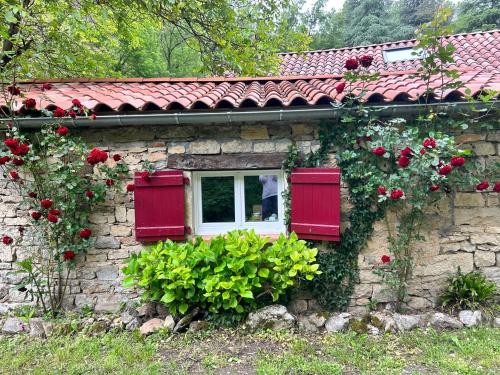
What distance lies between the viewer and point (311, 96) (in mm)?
3721

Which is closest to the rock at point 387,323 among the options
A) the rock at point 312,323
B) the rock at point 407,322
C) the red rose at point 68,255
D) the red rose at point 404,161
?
the rock at point 407,322

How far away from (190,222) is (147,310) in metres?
1.10

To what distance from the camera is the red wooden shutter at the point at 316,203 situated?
366 cm

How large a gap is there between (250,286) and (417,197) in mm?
2062

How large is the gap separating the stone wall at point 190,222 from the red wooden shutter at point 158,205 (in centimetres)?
16

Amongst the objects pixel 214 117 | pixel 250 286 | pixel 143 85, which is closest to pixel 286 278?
pixel 250 286

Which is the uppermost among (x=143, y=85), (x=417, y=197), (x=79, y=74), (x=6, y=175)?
(x=79, y=74)

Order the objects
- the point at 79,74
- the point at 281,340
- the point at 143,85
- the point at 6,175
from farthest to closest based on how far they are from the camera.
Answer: the point at 79,74, the point at 143,85, the point at 6,175, the point at 281,340

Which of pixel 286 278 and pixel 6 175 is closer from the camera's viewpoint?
pixel 286 278

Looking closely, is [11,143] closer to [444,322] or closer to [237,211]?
[237,211]

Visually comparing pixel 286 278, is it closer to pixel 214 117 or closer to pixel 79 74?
pixel 214 117

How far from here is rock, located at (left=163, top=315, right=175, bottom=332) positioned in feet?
11.1

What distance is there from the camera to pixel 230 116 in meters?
3.56

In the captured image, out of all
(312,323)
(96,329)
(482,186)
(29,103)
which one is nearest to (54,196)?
(29,103)
